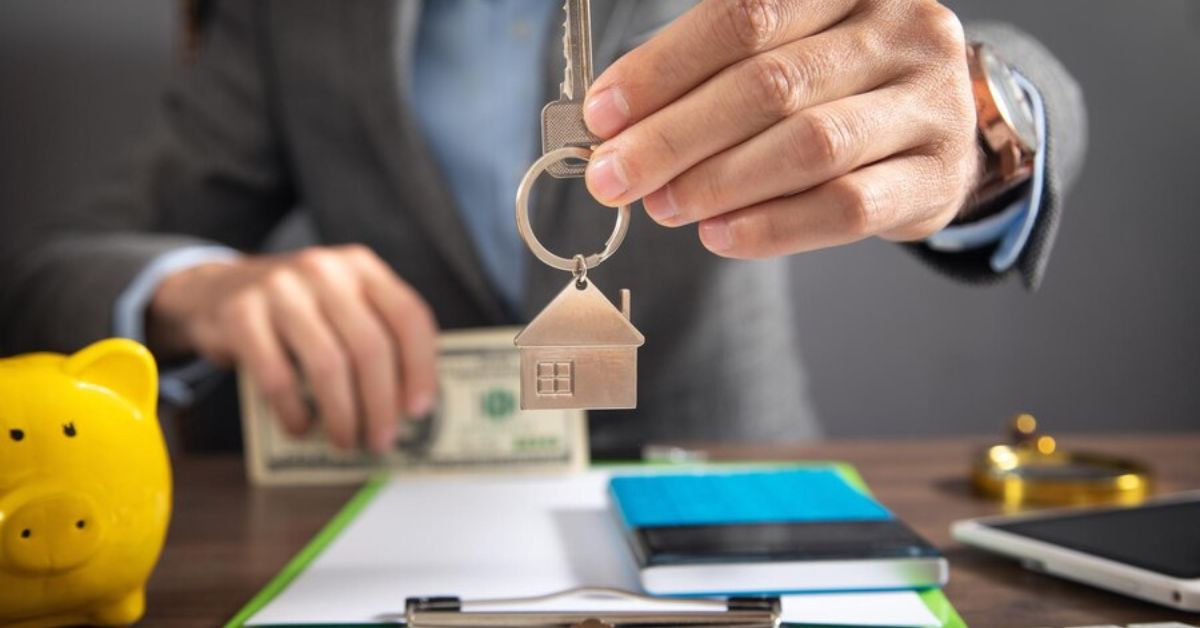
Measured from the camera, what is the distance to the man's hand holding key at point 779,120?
0.43 metres

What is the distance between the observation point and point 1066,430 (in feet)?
6.16

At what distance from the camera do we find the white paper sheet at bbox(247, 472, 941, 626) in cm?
48

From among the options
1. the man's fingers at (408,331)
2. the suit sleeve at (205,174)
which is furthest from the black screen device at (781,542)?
the suit sleeve at (205,174)

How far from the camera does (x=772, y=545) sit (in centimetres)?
52

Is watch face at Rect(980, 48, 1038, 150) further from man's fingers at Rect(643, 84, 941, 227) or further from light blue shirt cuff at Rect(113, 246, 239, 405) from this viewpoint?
light blue shirt cuff at Rect(113, 246, 239, 405)

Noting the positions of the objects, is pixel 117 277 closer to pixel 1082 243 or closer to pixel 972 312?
pixel 972 312

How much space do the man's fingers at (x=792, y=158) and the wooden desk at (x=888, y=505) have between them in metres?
0.23

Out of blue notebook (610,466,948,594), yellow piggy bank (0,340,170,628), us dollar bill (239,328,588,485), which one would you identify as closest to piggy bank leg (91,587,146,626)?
yellow piggy bank (0,340,170,628)

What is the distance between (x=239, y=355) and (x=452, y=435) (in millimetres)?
201

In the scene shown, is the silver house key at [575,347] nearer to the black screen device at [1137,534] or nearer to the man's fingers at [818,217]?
the man's fingers at [818,217]

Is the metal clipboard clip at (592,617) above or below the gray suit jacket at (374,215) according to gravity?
below

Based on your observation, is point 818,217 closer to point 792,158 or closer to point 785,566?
point 792,158

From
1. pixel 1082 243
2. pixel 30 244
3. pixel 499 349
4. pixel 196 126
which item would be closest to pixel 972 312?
pixel 1082 243

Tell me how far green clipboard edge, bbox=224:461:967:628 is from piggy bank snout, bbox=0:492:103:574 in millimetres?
82
